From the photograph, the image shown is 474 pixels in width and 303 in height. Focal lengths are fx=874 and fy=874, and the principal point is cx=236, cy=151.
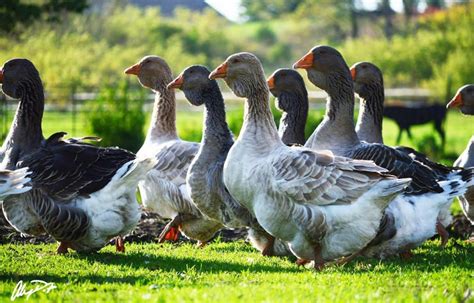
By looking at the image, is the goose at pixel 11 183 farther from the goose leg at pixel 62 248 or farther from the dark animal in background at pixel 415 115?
the dark animal in background at pixel 415 115

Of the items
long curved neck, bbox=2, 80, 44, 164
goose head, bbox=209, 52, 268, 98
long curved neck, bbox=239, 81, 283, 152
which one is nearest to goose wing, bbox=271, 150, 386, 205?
long curved neck, bbox=239, 81, 283, 152

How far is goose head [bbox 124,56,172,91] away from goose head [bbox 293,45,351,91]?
277 centimetres

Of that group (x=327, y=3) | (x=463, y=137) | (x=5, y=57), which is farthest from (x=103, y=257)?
(x=327, y=3)

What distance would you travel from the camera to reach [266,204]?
814cm

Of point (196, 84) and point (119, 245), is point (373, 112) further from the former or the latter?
point (119, 245)

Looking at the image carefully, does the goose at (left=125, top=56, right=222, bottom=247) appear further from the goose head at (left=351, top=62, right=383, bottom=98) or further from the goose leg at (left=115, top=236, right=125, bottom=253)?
the goose head at (left=351, top=62, right=383, bottom=98)

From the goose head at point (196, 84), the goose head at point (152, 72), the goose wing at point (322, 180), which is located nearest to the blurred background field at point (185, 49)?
the goose head at point (152, 72)

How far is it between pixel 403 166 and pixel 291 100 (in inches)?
74.2

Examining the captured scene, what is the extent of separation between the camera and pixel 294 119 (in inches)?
413

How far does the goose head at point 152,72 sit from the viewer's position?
12.0 metres

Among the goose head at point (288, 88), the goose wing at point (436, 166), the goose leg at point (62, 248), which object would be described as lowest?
the goose leg at point (62, 248)

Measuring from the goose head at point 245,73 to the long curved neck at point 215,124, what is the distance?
1.04 m

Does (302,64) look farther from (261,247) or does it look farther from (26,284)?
(26,284)

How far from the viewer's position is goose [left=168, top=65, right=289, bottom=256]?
9438 millimetres
